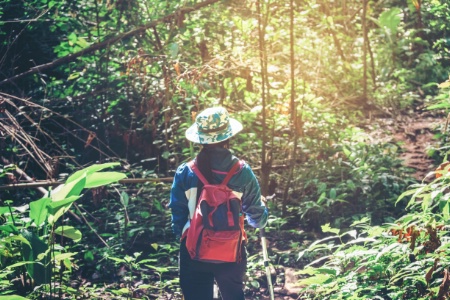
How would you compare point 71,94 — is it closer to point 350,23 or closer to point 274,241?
point 274,241

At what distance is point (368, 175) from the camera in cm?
721

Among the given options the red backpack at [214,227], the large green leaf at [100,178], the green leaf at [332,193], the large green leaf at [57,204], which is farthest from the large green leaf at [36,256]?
the green leaf at [332,193]

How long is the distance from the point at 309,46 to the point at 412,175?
3.55 m

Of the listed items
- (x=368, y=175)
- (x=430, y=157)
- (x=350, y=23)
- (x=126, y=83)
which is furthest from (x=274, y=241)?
(x=350, y=23)

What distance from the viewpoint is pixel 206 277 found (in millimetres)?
4352

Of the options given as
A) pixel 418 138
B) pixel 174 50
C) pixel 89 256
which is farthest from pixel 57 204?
pixel 418 138

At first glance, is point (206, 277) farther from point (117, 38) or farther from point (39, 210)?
point (117, 38)

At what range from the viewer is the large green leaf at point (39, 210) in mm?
4477

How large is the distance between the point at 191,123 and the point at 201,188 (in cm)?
352

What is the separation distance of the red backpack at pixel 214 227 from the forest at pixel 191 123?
109 cm

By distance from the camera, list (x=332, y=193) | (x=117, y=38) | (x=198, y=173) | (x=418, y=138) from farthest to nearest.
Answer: (x=418, y=138), (x=117, y=38), (x=332, y=193), (x=198, y=173)

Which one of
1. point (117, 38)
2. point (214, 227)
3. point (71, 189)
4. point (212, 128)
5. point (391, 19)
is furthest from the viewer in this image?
point (391, 19)

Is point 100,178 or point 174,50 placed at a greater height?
point 174,50

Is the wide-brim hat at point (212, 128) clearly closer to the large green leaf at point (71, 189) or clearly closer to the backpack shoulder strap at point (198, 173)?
the backpack shoulder strap at point (198, 173)
